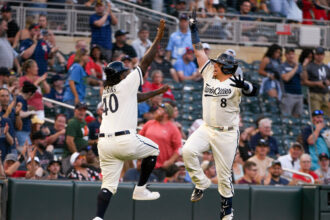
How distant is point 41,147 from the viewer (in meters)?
10.1

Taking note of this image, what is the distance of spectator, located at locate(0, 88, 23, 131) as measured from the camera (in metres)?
10.2

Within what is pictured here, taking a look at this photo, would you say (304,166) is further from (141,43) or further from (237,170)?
(141,43)

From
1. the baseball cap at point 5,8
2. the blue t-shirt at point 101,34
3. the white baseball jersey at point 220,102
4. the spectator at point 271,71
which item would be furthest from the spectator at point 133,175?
the spectator at point 271,71

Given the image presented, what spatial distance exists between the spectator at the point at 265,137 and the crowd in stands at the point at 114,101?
2 centimetres

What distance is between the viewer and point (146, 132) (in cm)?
1037

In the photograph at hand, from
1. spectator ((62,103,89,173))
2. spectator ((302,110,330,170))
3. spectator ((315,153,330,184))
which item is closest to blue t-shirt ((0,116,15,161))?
spectator ((62,103,89,173))

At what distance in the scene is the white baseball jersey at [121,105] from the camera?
7613 mm

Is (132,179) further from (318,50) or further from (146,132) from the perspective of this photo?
(318,50)

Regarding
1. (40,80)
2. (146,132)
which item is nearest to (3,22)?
(40,80)

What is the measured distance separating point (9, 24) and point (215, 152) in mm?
5831

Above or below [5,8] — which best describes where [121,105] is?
below

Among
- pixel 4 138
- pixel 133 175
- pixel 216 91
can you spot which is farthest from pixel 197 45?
pixel 4 138

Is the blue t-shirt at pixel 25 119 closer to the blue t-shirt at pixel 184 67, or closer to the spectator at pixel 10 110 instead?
the spectator at pixel 10 110

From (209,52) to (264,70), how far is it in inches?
43.6
